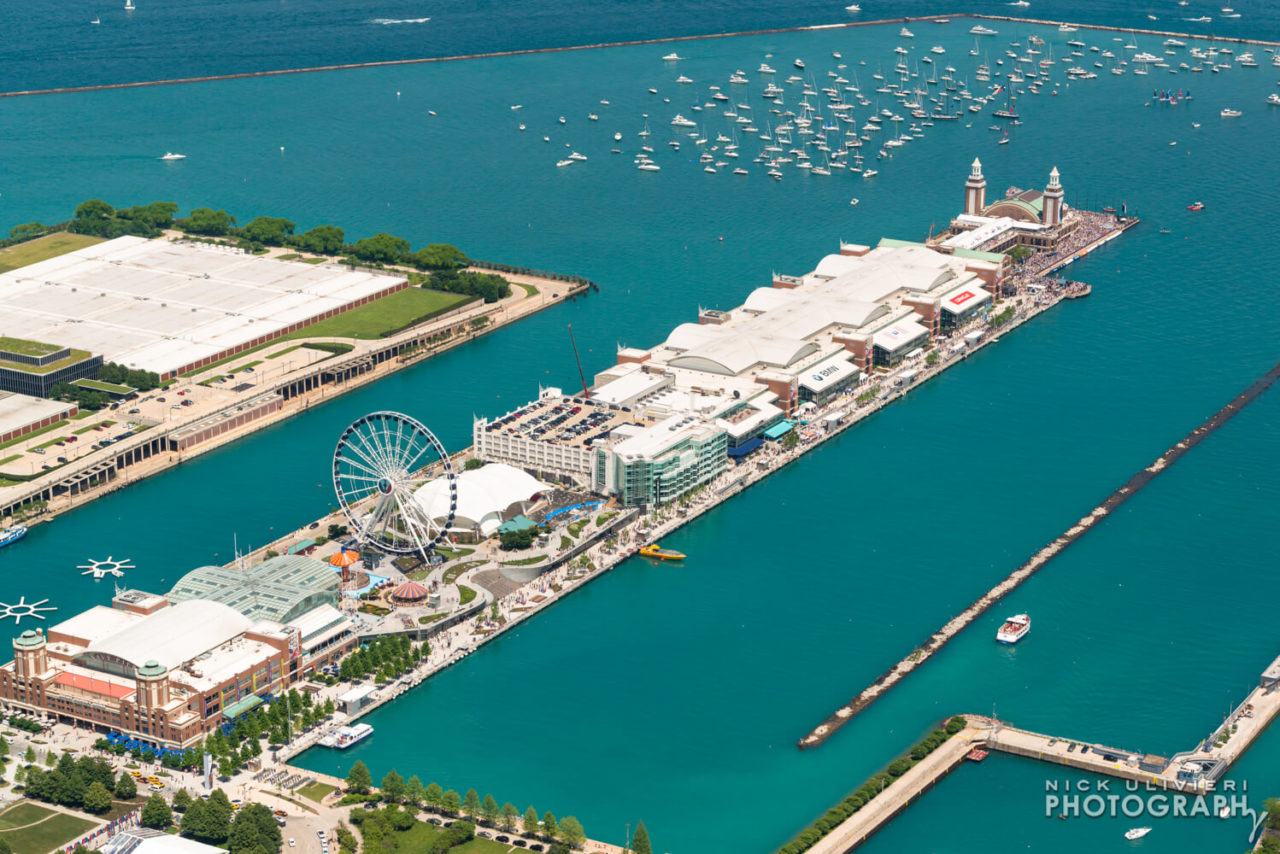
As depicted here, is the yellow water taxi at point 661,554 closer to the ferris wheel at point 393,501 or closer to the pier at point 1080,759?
the ferris wheel at point 393,501

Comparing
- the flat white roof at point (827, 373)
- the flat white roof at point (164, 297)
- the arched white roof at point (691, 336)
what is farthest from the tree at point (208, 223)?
the flat white roof at point (827, 373)

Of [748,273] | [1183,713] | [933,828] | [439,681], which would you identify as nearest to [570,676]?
[439,681]

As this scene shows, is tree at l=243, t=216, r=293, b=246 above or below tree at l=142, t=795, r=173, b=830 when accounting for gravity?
above

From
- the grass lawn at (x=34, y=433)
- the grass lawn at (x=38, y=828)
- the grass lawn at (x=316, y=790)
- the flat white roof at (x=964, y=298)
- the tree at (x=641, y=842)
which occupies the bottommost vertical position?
the grass lawn at (x=316, y=790)

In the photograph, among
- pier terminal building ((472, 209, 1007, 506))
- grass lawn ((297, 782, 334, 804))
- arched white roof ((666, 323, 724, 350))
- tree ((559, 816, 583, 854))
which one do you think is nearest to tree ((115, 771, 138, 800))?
grass lawn ((297, 782, 334, 804))

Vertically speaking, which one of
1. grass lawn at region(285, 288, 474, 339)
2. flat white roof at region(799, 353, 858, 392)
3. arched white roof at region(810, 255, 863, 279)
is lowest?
grass lawn at region(285, 288, 474, 339)

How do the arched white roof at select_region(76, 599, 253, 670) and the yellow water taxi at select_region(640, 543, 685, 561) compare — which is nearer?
the arched white roof at select_region(76, 599, 253, 670)

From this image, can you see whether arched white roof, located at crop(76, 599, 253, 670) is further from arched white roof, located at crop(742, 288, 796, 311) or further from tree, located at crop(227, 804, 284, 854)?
arched white roof, located at crop(742, 288, 796, 311)

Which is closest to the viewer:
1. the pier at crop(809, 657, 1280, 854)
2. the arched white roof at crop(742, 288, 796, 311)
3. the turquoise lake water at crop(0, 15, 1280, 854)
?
the pier at crop(809, 657, 1280, 854)

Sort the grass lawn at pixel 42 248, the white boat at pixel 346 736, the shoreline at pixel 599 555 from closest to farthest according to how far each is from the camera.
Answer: the white boat at pixel 346 736
the shoreline at pixel 599 555
the grass lawn at pixel 42 248
